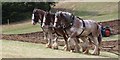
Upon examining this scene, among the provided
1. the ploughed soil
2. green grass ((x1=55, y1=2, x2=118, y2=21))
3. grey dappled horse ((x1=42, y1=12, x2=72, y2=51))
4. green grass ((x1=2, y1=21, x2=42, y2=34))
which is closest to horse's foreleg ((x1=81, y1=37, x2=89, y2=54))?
grey dappled horse ((x1=42, y1=12, x2=72, y2=51))

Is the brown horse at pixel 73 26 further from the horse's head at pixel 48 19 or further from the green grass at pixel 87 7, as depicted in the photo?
the green grass at pixel 87 7

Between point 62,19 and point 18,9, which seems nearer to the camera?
point 62,19

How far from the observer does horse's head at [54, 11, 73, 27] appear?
1745 centimetres

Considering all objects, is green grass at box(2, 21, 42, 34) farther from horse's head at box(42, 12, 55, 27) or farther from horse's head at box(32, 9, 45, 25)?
horse's head at box(42, 12, 55, 27)

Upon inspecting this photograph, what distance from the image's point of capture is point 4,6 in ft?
143

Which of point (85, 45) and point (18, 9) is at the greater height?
point (18, 9)

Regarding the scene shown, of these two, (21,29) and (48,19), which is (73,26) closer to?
(48,19)

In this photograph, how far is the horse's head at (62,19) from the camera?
1745cm

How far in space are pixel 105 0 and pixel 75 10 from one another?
569 cm

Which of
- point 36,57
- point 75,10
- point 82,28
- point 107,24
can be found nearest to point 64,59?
point 36,57

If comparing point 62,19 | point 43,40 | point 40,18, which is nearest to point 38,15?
point 40,18

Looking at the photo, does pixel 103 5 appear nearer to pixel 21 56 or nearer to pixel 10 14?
pixel 10 14

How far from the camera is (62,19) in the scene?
17562mm

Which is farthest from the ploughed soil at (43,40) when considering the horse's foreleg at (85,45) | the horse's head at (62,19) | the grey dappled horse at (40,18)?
the horse's head at (62,19)
